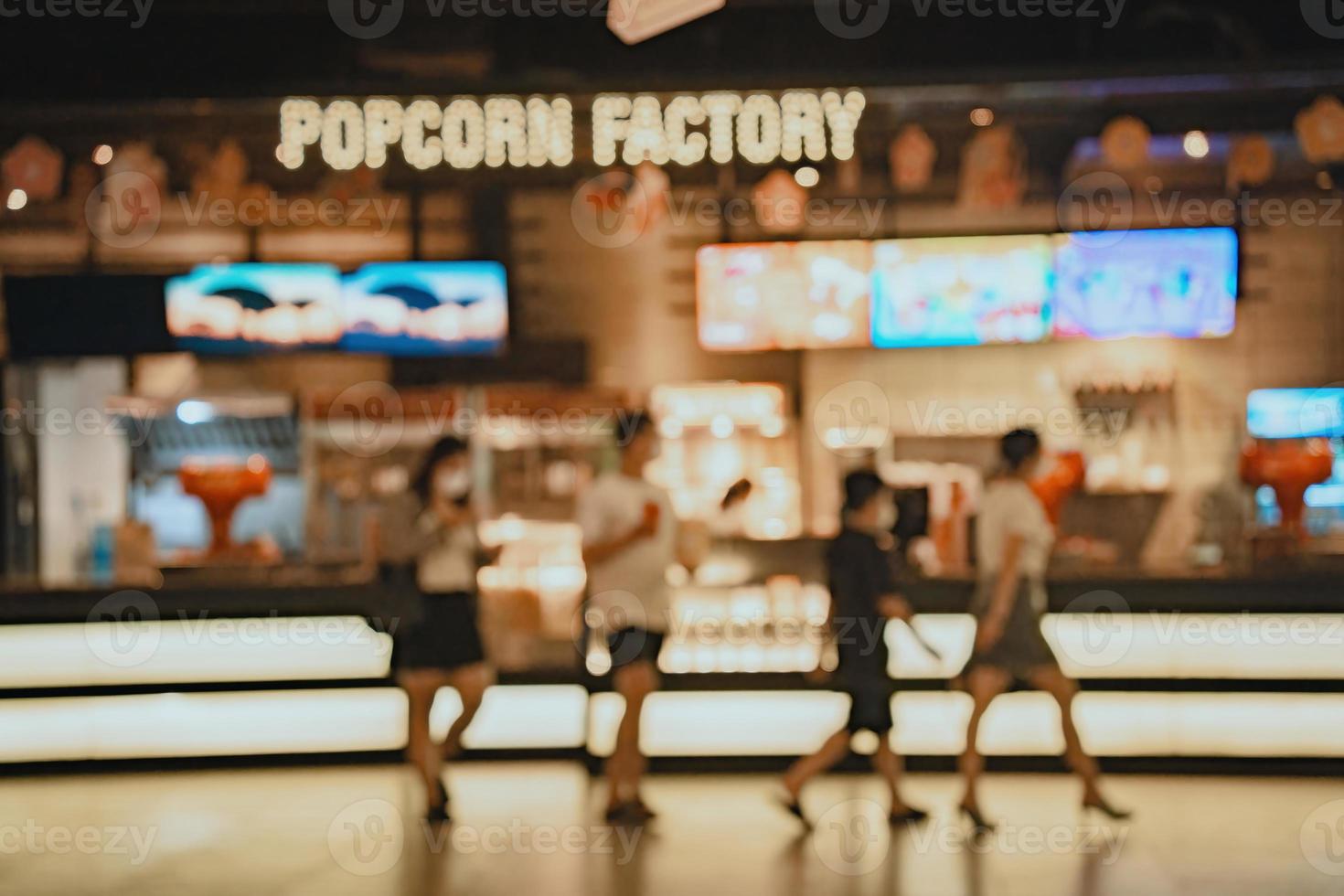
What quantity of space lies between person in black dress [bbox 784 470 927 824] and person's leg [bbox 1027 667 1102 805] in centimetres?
60

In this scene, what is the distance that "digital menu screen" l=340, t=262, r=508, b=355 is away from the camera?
29.4ft

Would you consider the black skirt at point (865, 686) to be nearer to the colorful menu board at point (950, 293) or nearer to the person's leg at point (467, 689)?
the person's leg at point (467, 689)

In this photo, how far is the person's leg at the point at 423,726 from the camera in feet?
18.6

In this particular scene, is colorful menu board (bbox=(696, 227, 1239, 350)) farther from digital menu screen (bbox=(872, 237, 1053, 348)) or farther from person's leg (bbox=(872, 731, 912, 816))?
person's leg (bbox=(872, 731, 912, 816))

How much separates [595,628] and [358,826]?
1469mm

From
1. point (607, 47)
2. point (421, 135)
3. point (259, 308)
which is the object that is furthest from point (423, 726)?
point (607, 47)

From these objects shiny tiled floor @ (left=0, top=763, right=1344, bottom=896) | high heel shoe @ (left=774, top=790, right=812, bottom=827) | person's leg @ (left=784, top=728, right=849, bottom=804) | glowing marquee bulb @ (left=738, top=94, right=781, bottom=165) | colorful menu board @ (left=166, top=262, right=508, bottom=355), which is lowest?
shiny tiled floor @ (left=0, top=763, right=1344, bottom=896)

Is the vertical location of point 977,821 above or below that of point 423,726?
below

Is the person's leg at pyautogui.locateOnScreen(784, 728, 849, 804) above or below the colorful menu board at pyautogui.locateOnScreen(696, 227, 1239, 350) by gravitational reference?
below

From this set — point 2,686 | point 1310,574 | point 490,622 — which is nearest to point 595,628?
point 490,622

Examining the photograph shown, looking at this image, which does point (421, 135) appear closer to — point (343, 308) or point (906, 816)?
point (343, 308)

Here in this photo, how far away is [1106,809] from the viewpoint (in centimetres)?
557

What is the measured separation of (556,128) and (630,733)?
4.00 metres

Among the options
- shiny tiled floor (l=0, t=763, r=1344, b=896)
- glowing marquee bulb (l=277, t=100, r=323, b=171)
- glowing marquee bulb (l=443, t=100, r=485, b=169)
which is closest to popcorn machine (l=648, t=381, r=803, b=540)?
glowing marquee bulb (l=443, t=100, r=485, b=169)
